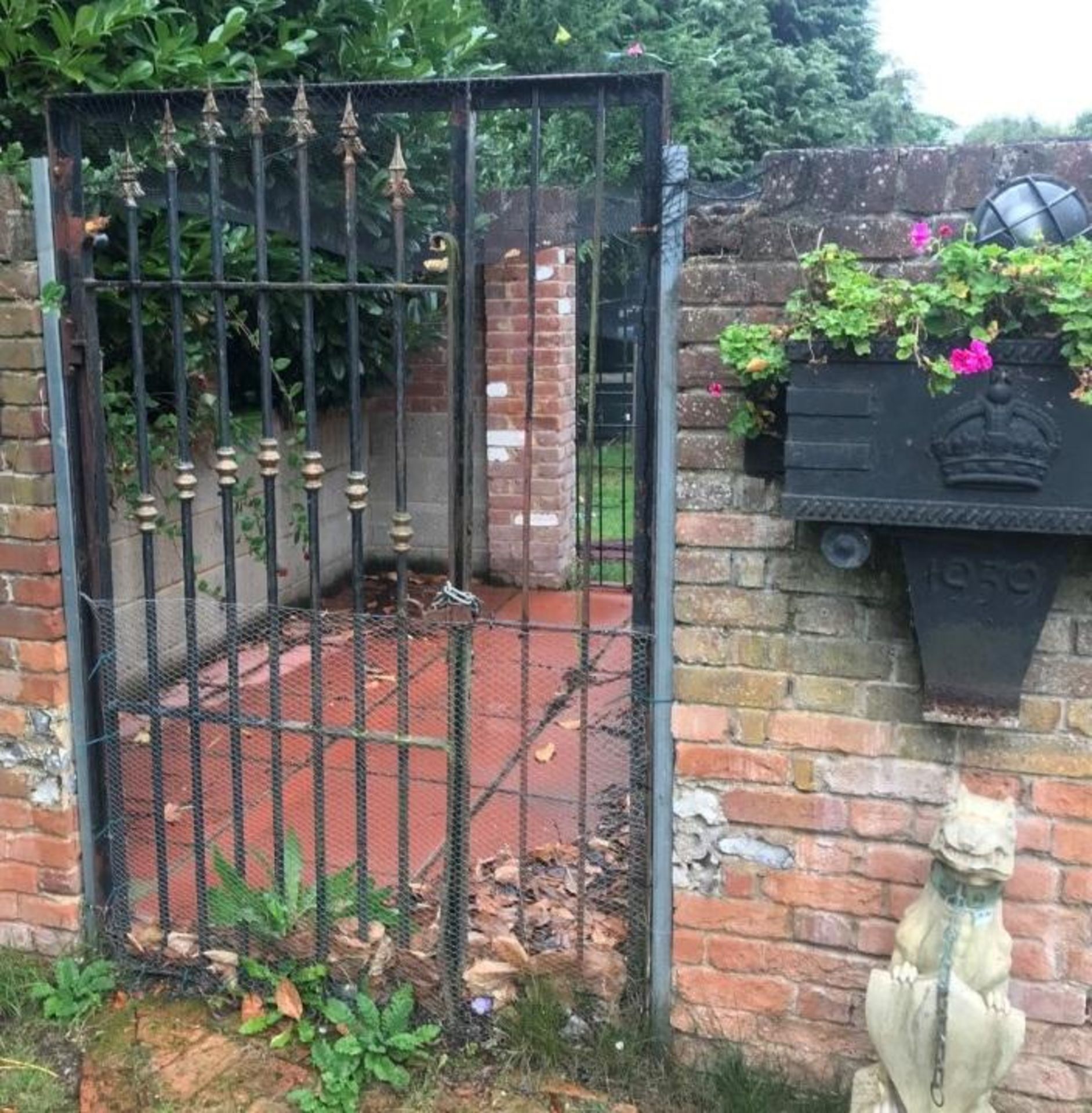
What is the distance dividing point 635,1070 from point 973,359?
1.59 metres

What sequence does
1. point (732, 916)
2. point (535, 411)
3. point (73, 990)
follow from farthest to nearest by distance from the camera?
1. point (535, 411)
2. point (73, 990)
3. point (732, 916)

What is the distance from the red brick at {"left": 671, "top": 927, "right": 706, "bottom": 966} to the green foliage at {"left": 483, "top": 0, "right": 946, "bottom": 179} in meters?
5.30

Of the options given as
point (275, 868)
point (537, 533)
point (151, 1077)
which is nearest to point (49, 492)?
point (275, 868)

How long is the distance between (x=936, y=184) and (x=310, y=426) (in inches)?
52.0

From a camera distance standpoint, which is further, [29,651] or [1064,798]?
[29,651]

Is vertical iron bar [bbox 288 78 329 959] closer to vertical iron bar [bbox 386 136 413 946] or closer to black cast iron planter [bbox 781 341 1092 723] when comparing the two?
vertical iron bar [bbox 386 136 413 946]

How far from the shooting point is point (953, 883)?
204 centimetres

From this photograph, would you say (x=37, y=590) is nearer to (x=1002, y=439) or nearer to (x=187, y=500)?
Result: (x=187, y=500)

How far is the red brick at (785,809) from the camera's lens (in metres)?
2.30

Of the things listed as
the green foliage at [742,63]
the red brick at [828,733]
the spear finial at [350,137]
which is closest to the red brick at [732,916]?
the red brick at [828,733]

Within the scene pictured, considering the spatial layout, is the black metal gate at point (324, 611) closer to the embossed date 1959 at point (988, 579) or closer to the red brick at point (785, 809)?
the red brick at point (785, 809)

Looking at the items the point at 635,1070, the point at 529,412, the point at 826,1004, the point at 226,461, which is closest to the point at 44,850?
the point at 226,461

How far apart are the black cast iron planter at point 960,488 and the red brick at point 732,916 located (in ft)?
1.77

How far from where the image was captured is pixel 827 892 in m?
2.33
